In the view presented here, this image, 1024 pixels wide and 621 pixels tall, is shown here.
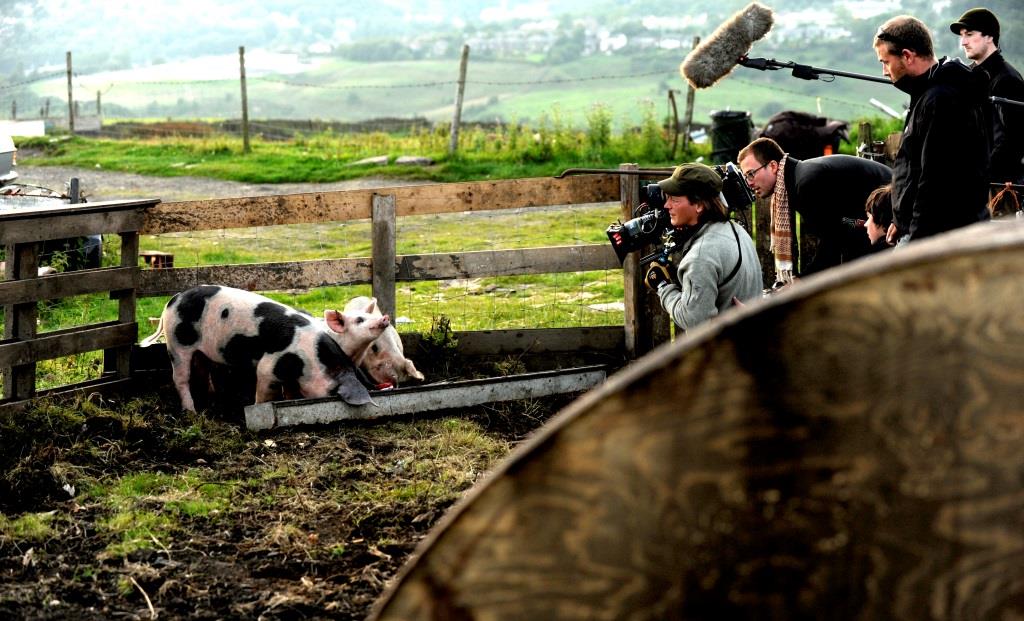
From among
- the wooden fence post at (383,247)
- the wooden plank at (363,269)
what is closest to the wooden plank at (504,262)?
the wooden plank at (363,269)

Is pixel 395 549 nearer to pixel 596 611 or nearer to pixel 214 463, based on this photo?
pixel 214 463

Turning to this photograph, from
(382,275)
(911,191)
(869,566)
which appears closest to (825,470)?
(869,566)

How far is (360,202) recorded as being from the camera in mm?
8062

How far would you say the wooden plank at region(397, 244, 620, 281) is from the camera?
8086 mm

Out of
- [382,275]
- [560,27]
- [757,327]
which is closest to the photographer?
[757,327]

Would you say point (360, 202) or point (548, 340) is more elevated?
point (360, 202)

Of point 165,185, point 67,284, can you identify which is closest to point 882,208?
point 67,284

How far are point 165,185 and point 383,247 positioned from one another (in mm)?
15218

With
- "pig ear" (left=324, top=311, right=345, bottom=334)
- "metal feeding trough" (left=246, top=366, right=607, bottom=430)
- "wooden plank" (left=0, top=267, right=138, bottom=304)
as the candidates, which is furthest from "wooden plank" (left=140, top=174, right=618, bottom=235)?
"metal feeding trough" (left=246, top=366, right=607, bottom=430)

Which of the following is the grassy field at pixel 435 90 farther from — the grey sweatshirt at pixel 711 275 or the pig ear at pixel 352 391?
the grey sweatshirt at pixel 711 275

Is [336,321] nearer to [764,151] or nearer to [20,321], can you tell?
[20,321]

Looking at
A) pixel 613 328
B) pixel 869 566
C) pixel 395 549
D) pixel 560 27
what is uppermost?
pixel 560 27

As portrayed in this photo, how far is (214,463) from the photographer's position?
21.2 ft

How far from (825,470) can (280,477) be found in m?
4.86
